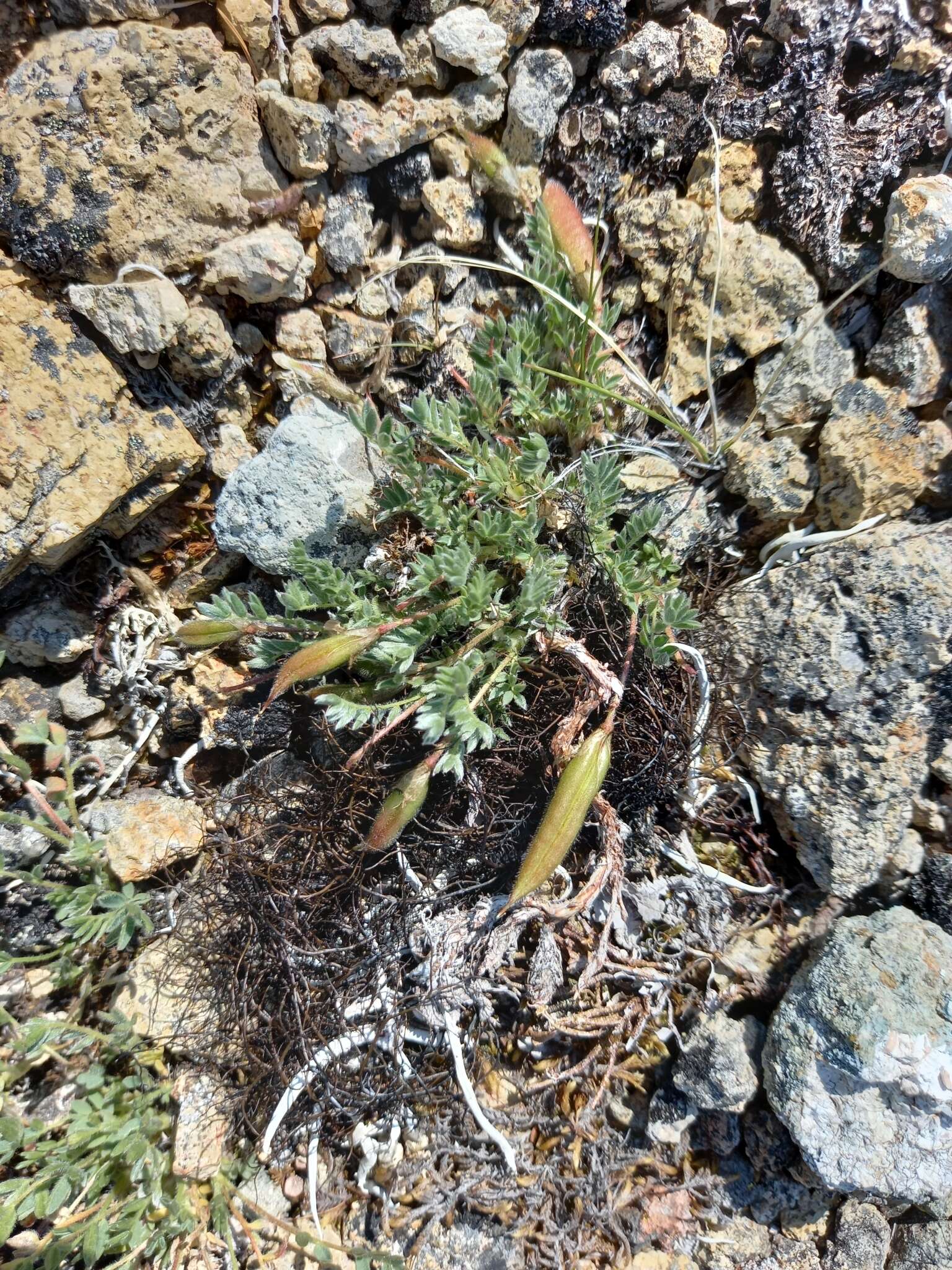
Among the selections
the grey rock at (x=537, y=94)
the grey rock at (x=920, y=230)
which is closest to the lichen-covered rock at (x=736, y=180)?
the grey rock at (x=920, y=230)

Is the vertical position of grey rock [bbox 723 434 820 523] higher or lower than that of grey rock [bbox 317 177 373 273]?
lower

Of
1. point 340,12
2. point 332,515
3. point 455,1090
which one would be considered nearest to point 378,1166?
point 455,1090

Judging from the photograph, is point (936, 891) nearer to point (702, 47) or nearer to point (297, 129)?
point (702, 47)

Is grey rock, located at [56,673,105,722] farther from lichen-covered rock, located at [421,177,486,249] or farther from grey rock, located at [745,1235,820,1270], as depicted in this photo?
grey rock, located at [745,1235,820,1270]

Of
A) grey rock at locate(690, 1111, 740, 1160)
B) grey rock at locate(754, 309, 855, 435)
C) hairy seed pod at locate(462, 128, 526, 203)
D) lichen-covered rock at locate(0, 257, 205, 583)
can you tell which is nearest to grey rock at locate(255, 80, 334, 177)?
hairy seed pod at locate(462, 128, 526, 203)

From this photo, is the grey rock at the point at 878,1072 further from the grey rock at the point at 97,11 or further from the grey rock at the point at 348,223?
the grey rock at the point at 97,11
